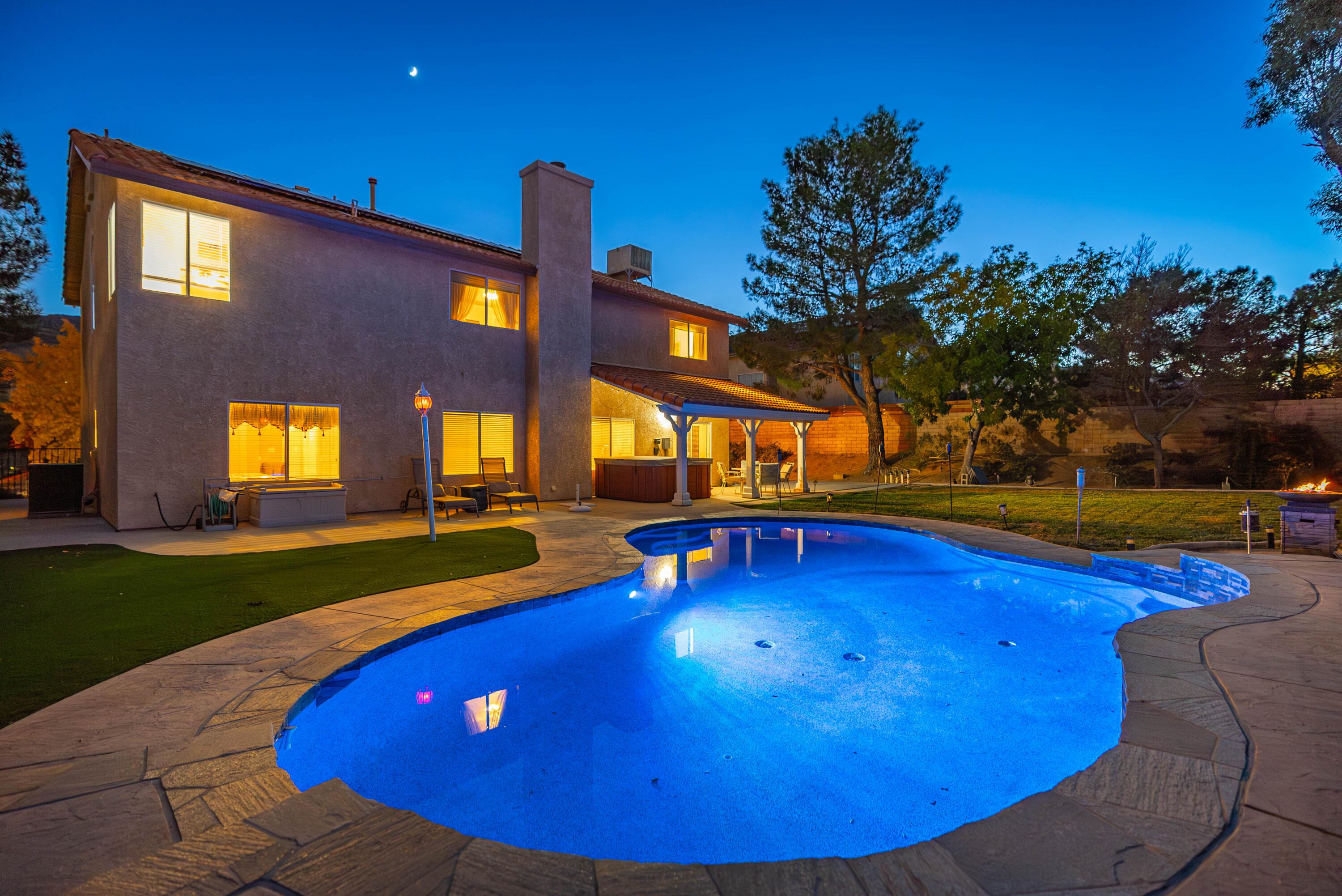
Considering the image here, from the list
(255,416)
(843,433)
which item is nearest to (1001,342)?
(843,433)

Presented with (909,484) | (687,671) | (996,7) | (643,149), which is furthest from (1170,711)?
(643,149)

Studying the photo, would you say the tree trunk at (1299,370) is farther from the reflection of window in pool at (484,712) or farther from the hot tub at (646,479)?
the reflection of window in pool at (484,712)

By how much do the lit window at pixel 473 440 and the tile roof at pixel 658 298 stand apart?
441 centimetres

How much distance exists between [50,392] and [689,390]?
25.7 metres

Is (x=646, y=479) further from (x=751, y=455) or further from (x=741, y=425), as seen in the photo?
(x=741, y=425)

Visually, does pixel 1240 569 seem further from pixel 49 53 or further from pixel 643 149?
pixel 643 149

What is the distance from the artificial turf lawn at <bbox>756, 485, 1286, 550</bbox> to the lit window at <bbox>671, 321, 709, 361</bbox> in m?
6.10

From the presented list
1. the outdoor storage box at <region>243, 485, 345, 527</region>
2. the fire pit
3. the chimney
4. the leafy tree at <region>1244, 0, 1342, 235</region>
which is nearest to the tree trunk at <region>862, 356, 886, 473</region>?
the leafy tree at <region>1244, 0, 1342, 235</region>

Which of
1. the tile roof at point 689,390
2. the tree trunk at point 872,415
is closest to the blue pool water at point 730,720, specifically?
the tile roof at point 689,390

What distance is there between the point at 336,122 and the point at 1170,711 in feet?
191

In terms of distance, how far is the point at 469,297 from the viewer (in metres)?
12.5

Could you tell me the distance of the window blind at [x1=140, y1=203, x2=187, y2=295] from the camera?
8.95m

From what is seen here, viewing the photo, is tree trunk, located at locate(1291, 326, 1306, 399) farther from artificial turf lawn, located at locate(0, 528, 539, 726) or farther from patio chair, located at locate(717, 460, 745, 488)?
artificial turf lawn, located at locate(0, 528, 539, 726)

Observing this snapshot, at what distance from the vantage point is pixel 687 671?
4.50 metres
